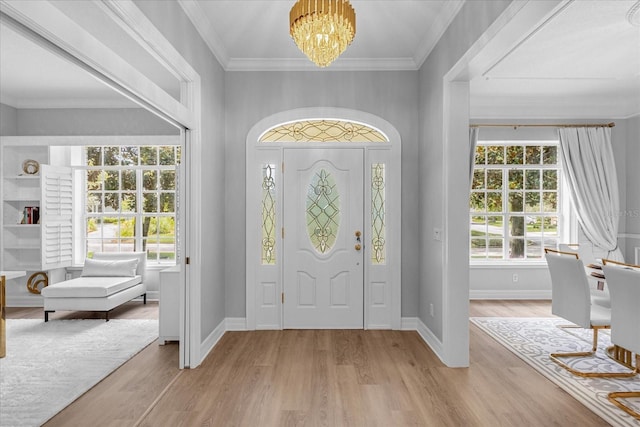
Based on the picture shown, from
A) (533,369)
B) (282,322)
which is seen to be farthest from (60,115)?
(533,369)

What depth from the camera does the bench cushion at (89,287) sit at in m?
2.62

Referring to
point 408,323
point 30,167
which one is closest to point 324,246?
point 408,323

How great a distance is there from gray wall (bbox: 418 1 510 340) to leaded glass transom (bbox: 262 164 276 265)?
169cm

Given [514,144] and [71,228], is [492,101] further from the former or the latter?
[71,228]

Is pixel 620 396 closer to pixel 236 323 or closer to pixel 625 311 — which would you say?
pixel 625 311

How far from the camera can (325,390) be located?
9.41ft

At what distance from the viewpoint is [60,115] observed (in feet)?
8.25

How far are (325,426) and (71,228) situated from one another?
2305mm

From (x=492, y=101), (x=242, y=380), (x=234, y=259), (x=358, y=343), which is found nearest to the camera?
(x=242, y=380)

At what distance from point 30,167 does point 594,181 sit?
662 cm

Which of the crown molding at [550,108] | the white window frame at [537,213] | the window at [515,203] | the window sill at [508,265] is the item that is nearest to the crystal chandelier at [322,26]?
the crown molding at [550,108]

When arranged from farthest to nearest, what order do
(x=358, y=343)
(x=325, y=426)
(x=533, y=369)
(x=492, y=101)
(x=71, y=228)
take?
1. (x=492, y=101)
2. (x=358, y=343)
3. (x=533, y=369)
4. (x=71, y=228)
5. (x=325, y=426)

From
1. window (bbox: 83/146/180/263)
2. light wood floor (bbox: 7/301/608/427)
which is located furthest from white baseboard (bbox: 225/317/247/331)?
window (bbox: 83/146/180/263)

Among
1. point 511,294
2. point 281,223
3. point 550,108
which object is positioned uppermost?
point 550,108
